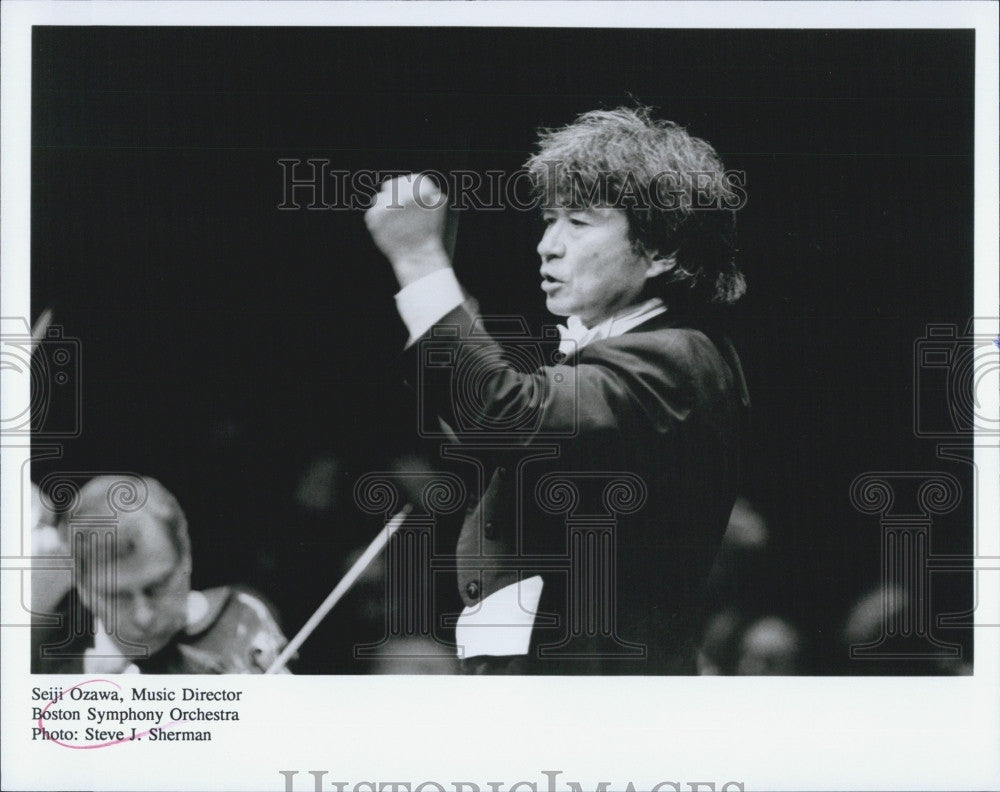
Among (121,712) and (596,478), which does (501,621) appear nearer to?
(596,478)

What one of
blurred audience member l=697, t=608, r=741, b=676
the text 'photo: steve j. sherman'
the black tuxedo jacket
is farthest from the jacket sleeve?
Answer: the text 'photo: steve j. sherman'

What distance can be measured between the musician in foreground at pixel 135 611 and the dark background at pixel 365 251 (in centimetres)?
11

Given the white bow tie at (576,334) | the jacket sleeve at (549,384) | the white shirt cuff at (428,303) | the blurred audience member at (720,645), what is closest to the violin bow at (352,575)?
the jacket sleeve at (549,384)

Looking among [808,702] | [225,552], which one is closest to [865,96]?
[808,702]

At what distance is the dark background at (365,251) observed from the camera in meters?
3.17

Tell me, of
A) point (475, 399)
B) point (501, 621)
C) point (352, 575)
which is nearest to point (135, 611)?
point (352, 575)

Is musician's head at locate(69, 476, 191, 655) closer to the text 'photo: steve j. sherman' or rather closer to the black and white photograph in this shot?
the black and white photograph

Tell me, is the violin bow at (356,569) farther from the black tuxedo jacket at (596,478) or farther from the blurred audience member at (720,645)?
the blurred audience member at (720,645)

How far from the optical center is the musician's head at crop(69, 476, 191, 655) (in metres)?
3.19

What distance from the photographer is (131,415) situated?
10.4 ft

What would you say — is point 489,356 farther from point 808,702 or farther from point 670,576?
point 808,702

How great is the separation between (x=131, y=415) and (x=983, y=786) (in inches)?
114

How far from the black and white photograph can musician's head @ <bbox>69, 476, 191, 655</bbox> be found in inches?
0.4

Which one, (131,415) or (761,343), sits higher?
(761,343)
